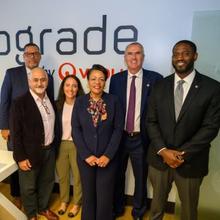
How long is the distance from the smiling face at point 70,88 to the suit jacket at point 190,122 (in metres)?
0.82

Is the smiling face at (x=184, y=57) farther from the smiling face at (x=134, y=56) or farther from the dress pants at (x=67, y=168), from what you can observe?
the dress pants at (x=67, y=168)

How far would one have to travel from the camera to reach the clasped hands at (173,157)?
1705 millimetres

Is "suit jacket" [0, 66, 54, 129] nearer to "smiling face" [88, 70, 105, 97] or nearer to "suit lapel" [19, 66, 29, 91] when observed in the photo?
"suit lapel" [19, 66, 29, 91]

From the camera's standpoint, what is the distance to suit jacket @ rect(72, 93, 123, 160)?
6.31 feet

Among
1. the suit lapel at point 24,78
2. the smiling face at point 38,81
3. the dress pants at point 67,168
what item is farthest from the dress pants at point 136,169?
the suit lapel at point 24,78

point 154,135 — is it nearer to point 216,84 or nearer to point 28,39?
point 216,84

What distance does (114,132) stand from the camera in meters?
1.98

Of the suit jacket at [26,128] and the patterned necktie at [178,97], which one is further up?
the patterned necktie at [178,97]

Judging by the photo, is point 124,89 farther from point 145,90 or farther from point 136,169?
point 136,169

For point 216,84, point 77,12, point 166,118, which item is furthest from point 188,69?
point 77,12

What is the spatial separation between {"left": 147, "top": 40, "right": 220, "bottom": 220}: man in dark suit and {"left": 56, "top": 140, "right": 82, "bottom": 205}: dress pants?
0.92 meters

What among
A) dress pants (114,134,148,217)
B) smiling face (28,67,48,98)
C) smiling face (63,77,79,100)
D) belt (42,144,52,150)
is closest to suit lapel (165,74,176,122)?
dress pants (114,134,148,217)

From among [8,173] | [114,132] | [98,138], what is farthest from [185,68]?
[8,173]

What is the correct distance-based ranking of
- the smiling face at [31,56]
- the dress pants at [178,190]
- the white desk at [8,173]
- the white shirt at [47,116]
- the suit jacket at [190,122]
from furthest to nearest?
the smiling face at [31,56], the white shirt at [47,116], the white desk at [8,173], the dress pants at [178,190], the suit jacket at [190,122]
